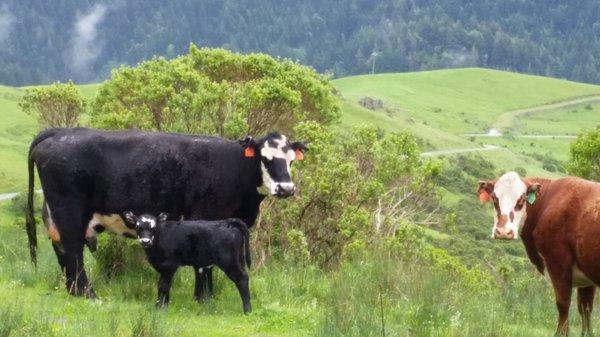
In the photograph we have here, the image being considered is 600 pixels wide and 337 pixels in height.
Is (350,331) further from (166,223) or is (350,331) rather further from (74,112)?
(74,112)

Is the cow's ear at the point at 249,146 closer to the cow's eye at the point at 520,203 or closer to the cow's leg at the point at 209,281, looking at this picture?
the cow's leg at the point at 209,281

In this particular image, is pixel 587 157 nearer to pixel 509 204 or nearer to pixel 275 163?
pixel 509 204

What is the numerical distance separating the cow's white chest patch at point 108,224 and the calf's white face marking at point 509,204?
190 inches

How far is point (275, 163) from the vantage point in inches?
448

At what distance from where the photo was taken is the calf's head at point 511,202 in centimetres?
1030

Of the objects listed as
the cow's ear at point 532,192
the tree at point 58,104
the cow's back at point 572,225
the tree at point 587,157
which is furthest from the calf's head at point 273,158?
the tree at point 58,104

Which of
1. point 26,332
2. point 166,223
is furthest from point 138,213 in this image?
point 26,332

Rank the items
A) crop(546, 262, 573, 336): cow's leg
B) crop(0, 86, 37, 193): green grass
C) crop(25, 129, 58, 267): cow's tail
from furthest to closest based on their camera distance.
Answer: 1. crop(0, 86, 37, 193): green grass
2. crop(25, 129, 58, 267): cow's tail
3. crop(546, 262, 573, 336): cow's leg

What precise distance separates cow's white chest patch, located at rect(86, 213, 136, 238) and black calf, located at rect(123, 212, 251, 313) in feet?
2.51

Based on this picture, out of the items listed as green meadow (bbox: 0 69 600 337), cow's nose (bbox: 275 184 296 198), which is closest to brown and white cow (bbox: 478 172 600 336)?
green meadow (bbox: 0 69 600 337)

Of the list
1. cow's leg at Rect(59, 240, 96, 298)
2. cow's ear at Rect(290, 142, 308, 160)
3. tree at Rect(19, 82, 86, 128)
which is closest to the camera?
cow's leg at Rect(59, 240, 96, 298)

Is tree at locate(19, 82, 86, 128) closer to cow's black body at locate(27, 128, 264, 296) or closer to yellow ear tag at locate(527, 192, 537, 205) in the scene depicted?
cow's black body at locate(27, 128, 264, 296)

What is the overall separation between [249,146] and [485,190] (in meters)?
3.30

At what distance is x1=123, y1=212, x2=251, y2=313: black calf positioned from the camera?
1022cm
